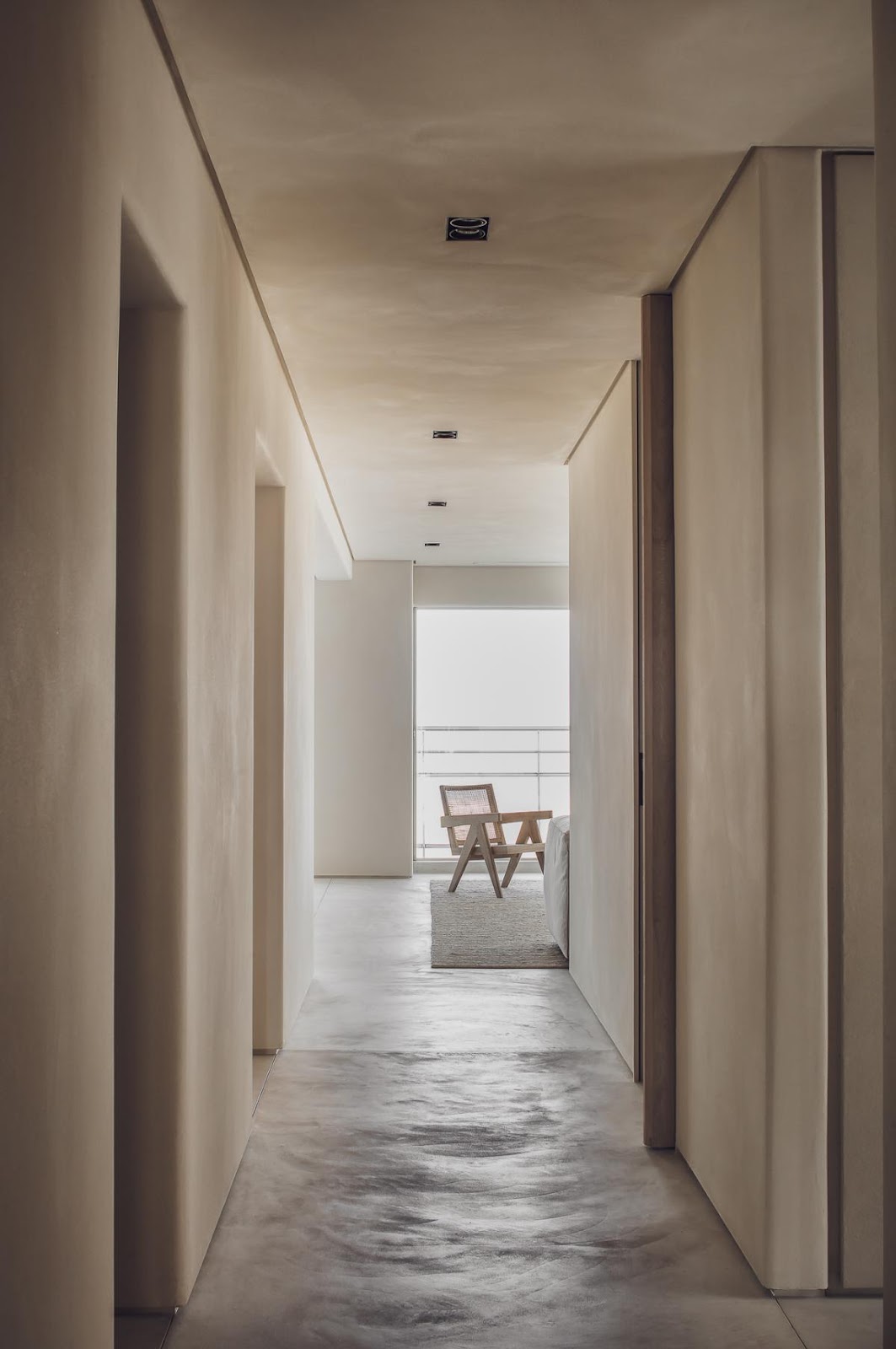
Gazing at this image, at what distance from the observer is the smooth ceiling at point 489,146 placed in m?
1.93

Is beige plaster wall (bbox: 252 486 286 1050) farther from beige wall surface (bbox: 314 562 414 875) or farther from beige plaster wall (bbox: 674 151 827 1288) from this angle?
beige wall surface (bbox: 314 562 414 875)

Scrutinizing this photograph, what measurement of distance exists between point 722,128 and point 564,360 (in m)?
1.52

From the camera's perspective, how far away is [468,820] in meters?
7.61

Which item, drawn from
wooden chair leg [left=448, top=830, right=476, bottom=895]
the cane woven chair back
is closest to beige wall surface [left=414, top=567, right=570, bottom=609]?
the cane woven chair back

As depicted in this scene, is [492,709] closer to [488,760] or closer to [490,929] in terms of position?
[488,760]

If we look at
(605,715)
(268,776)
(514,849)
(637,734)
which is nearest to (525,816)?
(514,849)

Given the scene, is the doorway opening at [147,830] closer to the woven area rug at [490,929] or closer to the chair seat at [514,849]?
the woven area rug at [490,929]

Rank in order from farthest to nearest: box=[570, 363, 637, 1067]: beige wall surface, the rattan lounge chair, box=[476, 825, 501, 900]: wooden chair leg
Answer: the rattan lounge chair < box=[476, 825, 501, 900]: wooden chair leg < box=[570, 363, 637, 1067]: beige wall surface

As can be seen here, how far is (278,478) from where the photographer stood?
3.93 metres

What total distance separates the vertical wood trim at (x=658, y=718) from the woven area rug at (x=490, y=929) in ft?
7.57

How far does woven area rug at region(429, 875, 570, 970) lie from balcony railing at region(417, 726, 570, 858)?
156 cm

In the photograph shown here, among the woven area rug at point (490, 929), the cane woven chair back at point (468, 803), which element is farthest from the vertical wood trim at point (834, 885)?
the cane woven chair back at point (468, 803)

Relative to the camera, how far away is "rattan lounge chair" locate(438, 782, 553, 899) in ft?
24.6

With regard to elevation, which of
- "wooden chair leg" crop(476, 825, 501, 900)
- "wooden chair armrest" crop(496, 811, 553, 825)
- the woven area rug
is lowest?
the woven area rug
